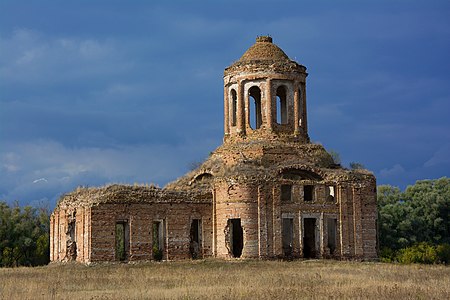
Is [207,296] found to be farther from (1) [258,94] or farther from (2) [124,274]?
(1) [258,94]

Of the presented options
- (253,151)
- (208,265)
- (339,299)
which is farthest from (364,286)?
(253,151)

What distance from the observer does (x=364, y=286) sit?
62.4 feet

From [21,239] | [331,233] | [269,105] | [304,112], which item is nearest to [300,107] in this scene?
[304,112]

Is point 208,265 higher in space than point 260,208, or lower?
lower

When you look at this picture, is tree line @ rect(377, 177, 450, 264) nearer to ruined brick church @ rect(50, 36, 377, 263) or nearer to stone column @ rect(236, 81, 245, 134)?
ruined brick church @ rect(50, 36, 377, 263)

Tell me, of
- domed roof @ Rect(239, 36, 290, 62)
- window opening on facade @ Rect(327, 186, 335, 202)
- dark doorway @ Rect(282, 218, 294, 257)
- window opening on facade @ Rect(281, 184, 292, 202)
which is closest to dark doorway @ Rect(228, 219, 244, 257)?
dark doorway @ Rect(282, 218, 294, 257)

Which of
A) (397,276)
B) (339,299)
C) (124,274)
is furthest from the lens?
(124,274)

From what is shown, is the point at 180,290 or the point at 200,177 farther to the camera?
the point at 200,177

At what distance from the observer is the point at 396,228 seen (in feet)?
145

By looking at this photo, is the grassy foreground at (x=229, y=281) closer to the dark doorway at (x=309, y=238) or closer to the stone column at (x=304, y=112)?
the dark doorway at (x=309, y=238)

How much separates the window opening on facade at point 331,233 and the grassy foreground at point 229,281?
7.01 ft

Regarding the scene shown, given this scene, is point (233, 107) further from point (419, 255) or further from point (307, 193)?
point (419, 255)

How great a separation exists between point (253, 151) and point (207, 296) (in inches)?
643

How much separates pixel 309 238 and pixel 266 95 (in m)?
6.57
